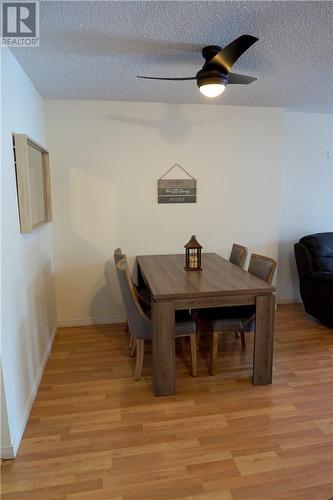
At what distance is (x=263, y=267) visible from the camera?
2.92 meters

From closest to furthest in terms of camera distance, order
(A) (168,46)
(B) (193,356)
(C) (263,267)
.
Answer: (A) (168,46)
(B) (193,356)
(C) (263,267)

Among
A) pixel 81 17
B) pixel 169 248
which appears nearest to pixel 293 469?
pixel 169 248

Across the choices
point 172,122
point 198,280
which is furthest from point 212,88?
point 172,122

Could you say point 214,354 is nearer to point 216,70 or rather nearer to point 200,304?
point 200,304

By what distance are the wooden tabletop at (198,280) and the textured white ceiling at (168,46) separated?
1.67 meters

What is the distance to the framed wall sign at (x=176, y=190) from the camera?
150 inches

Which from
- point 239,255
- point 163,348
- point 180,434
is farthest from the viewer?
point 239,255

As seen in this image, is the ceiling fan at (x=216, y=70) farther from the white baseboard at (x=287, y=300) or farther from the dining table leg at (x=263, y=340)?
the white baseboard at (x=287, y=300)

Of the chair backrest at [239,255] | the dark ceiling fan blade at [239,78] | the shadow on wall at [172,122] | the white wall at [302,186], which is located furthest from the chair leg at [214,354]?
the shadow on wall at [172,122]

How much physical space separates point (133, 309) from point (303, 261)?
2369 mm

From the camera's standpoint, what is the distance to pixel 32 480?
1.77 metres

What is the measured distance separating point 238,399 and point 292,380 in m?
0.55

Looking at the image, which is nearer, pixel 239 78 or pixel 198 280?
pixel 239 78

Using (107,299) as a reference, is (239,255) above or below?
above
